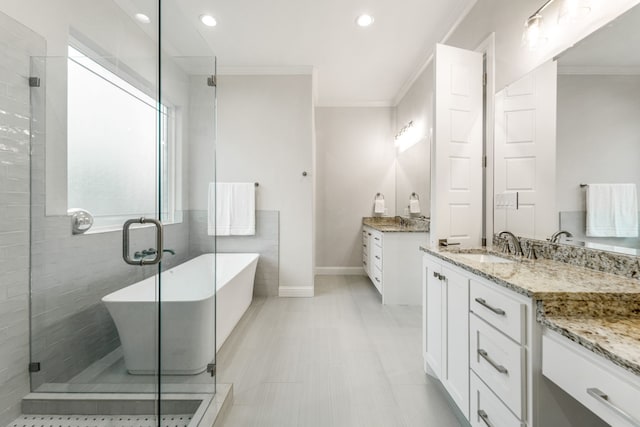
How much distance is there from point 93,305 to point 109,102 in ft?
4.08

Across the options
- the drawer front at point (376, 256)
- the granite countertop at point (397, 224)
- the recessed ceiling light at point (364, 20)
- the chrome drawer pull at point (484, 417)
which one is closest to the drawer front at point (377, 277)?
the drawer front at point (376, 256)

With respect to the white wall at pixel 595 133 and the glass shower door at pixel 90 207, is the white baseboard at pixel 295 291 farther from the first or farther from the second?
the white wall at pixel 595 133

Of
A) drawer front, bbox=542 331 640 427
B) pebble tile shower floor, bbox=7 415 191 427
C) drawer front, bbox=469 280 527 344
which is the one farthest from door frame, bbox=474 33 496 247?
pebble tile shower floor, bbox=7 415 191 427

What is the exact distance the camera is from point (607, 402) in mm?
672

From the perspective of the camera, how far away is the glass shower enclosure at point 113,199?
4.70 ft

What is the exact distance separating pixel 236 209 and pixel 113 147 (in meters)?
1.77

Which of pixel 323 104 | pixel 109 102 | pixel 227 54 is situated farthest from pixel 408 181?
pixel 109 102

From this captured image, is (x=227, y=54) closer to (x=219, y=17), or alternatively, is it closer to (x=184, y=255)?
(x=219, y=17)

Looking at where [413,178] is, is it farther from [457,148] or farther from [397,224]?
[457,148]

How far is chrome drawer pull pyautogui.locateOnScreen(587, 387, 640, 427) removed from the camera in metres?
0.62

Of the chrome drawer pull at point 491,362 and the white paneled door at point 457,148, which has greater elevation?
the white paneled door at point 457,148

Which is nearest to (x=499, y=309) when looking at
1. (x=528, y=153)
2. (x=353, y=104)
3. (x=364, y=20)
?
(x=528, y=153)

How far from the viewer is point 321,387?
1764mm

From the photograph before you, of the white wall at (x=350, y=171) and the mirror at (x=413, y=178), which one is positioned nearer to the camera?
the mirror at (x=413, y=178)
